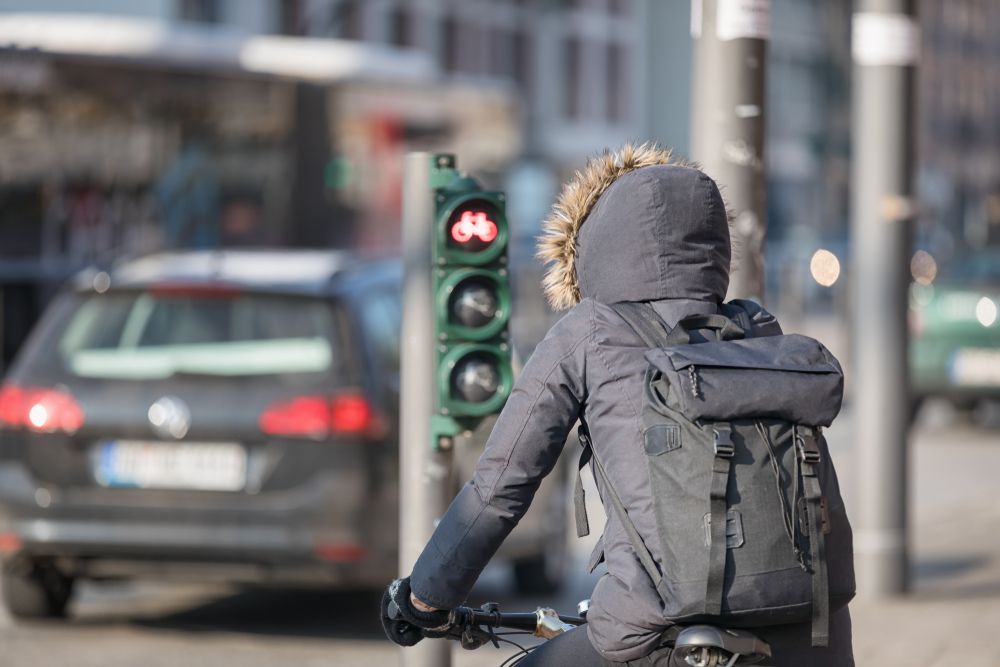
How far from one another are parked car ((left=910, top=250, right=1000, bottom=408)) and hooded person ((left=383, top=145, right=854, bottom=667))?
11.9 m

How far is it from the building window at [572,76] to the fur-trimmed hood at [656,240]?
4433cm

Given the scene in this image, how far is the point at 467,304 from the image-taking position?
4203 millimetres

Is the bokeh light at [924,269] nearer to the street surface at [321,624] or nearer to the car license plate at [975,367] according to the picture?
the car license plate at [975,367]

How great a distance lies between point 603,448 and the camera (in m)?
2.62

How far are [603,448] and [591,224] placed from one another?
41cm

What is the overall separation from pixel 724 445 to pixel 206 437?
406 centimetres

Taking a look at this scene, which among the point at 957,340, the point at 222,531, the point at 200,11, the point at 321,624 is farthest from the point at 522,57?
the point at 222,531

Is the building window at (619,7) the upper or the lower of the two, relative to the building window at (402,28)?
upper

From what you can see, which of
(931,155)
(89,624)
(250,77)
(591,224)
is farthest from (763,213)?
(931,155)

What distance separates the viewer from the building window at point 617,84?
161ft

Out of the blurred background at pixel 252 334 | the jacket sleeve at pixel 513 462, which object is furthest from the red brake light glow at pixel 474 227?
the jacket sleeve at pixel 513 462

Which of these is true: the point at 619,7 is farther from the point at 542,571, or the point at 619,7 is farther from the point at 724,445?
the point at 724,445

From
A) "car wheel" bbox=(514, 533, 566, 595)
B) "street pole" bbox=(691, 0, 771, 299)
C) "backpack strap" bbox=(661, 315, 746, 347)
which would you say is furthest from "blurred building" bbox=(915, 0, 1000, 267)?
"backpack strap" bbox=(661, 315, 746, 347)

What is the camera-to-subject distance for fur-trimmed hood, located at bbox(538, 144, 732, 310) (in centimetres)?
267
